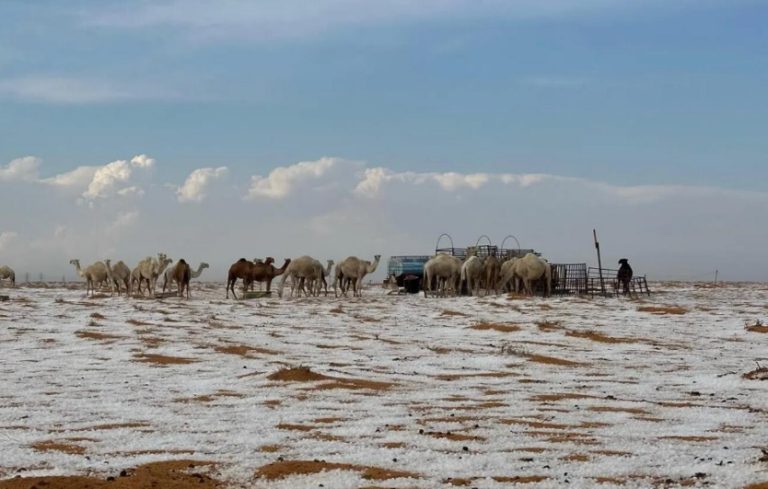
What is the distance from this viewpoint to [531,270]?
4262cm

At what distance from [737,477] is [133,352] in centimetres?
1221

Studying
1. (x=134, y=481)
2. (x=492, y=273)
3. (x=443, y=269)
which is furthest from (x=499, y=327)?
(x=492, y=273)

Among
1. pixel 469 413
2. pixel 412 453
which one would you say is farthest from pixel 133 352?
pixel 412 453

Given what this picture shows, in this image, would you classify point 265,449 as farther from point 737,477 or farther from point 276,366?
point 276,366

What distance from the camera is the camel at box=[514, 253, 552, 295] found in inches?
1676

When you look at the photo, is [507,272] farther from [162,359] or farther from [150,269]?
[162,359]

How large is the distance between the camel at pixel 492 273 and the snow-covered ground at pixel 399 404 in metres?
23.2

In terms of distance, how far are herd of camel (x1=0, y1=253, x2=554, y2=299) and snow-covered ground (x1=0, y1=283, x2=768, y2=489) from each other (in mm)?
20908

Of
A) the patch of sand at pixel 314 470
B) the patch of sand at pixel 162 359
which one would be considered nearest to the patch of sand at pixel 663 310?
the patch of sand at pixel 162 359

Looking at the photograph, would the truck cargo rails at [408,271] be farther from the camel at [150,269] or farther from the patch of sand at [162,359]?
the patch of sand at [162,359]

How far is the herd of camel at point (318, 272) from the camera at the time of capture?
42938 mm

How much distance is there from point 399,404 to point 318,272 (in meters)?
34.6

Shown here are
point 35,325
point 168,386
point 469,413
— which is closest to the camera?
point 469,413

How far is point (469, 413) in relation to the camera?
9.40m
